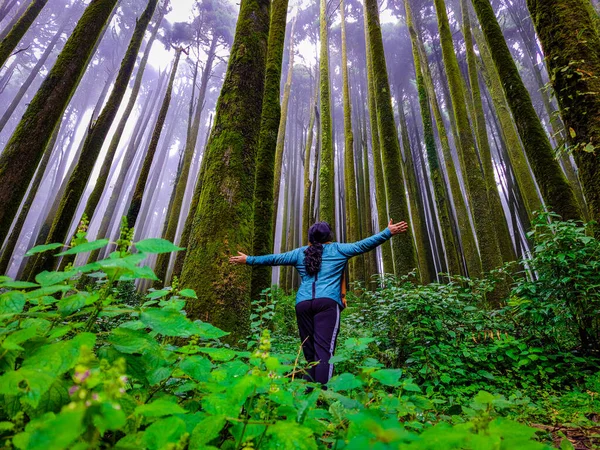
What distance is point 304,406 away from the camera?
34.5 inches

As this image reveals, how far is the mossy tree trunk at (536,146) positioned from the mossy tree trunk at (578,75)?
1248mm

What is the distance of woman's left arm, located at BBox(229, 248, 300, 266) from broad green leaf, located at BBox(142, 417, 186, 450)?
1.69 m

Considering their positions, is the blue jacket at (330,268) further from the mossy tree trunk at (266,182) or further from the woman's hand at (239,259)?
the mossy tree trunk at (266,182)

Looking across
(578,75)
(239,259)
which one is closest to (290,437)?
(239,259)

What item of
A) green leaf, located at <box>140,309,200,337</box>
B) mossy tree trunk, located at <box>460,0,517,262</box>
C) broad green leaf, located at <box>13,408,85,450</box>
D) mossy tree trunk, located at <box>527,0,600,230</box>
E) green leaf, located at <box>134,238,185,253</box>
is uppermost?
mossy tree trunk, located at <box>460,0,517,262</box>

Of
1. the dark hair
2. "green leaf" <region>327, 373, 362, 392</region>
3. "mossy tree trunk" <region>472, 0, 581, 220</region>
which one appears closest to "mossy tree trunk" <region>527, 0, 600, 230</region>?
"mossy tree trunk" <region>472, 0, 581, 220</region>

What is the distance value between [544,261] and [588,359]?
40.6 inches

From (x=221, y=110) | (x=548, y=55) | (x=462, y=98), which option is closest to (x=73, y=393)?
(x=221, y=110)

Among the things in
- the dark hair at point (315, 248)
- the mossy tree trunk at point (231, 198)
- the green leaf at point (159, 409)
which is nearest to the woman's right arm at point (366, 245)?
the dark hair at point (315, 248)

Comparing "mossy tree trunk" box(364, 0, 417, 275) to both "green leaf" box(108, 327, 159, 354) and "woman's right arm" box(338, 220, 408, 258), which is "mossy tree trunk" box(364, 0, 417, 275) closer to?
"woman's right arm" box(338, 220, 408, 258)

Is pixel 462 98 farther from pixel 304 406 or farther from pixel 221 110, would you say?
pixel 304 406

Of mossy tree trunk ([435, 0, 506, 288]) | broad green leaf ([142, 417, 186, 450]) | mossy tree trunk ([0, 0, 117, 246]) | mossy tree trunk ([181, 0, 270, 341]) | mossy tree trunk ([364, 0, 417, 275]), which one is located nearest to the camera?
broad green leaf ([142, 417, 186, 450])

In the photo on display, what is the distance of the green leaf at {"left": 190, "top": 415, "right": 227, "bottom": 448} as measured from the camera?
2.41ft

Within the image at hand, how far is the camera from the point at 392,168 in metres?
5.52
